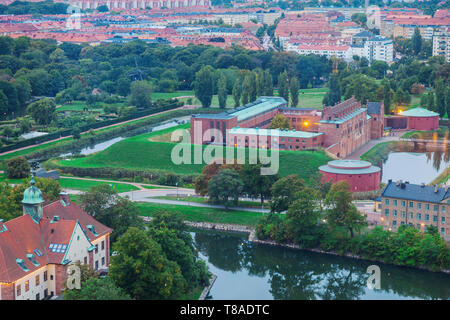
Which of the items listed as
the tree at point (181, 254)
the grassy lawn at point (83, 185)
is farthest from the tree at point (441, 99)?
the tree at point (181, 254)

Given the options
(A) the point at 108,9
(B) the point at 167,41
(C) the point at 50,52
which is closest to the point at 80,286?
(C) the point at 50,52

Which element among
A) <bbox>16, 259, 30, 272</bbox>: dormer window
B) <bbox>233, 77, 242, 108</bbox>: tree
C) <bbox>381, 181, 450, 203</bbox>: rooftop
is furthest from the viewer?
<bbox>233, 77, 242, 108</bbox>: tree

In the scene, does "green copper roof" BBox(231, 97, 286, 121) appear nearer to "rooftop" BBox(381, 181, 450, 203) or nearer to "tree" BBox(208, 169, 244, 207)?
"tree" BBox(208, 169, 244, 207)

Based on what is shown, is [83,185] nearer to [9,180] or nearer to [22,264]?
[9,180]

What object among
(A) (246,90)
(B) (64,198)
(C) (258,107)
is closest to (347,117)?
(C) (258,107)

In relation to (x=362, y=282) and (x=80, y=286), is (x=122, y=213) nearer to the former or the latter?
(x=80, y=286)

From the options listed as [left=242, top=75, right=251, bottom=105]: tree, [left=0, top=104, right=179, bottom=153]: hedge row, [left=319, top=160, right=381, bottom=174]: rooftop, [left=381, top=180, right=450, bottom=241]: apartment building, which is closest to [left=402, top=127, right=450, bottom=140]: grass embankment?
[left=242, top=75, right=251, bottom=105]: tree
